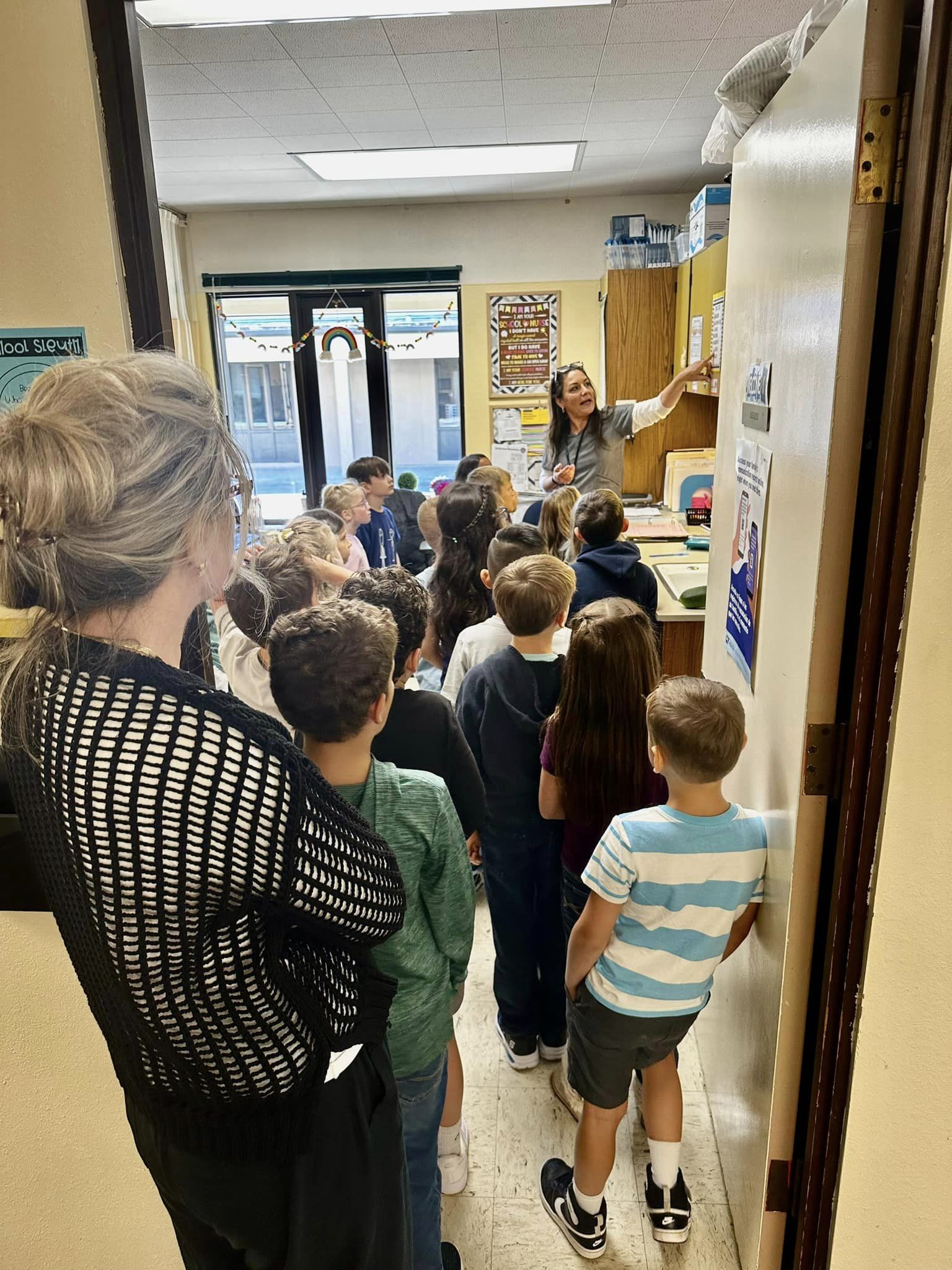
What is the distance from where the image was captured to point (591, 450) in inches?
150

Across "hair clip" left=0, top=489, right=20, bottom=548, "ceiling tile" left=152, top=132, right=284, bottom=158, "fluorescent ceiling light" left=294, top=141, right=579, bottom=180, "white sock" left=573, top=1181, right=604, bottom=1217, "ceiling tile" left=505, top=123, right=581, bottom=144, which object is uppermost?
"fluorescent ceiling light" left=294, top=141, right=579, bottom=180

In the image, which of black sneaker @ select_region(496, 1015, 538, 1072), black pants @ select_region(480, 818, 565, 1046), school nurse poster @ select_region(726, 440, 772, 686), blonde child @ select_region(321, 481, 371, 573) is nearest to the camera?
school nurse poster @ select_region(726, 440, 772, 686)

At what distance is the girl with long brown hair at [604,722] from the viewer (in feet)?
4.87

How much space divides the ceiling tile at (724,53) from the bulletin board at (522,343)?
2.47 metres

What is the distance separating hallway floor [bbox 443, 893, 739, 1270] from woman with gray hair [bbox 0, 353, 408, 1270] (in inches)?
33.4

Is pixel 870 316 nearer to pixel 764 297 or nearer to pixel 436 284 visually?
pixel 764 297

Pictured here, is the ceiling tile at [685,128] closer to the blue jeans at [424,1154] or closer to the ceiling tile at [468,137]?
the ceiling tile at [468,137]

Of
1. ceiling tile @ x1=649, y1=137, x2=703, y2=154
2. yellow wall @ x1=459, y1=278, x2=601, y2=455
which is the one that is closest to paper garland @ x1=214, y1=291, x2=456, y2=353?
yellow wall @ x1=459, y1=278, x2=601, y2=455

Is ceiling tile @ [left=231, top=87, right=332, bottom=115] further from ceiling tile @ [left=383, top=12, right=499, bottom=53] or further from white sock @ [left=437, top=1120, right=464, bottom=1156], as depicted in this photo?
white sock @ [left=437, top=1120, right=464, bottom=1156]

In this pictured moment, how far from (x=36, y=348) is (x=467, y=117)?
3129 millimetres

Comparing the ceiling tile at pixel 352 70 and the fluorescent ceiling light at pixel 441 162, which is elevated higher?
the fluorescent ceiling light at pixel 441 162

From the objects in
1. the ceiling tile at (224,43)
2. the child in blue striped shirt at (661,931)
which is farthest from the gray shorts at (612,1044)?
the ceiling tile at (224,43)

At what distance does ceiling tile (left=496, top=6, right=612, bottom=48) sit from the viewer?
252 centimetres

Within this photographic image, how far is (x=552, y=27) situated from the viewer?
8.57ft
